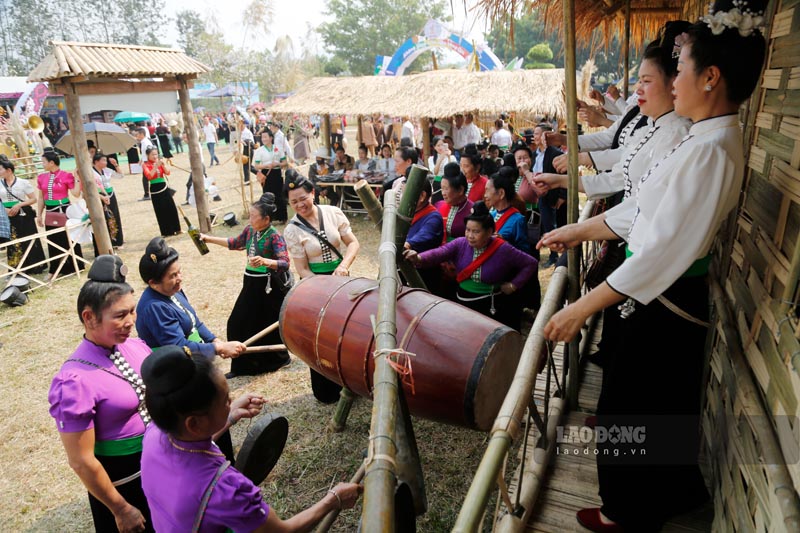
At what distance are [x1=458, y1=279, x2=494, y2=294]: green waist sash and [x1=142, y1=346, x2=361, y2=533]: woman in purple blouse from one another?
99.9 inches

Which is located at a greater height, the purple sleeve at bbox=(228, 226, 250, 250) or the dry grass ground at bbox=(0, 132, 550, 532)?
the purple sleeve at bbox=(228, 226, 250, 250)

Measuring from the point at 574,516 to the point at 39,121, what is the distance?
82.7 ft

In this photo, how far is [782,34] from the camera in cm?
183

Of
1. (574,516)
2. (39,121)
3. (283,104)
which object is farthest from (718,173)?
(39,121)

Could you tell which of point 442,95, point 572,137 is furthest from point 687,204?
point 442,95

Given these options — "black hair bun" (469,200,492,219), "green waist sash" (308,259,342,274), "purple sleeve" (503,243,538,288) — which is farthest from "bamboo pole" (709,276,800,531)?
"green waist sash" (308,259,342,274)

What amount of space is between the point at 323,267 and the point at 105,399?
2.27 metres

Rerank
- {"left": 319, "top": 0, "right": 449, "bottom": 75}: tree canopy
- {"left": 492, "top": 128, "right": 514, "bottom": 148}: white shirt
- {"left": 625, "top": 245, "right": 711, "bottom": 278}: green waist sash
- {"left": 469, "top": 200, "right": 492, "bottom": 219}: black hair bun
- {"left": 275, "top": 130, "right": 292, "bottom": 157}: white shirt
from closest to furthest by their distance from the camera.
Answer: {"left": 625, "top": 245, "right": 711, "bottom": 278}: green waist sash < {"left": 469, "top": 200, "right": 492, "bottom": 219}: black hair bun < {"left": 275, "top": 130, "right": 292, "bottom": 157}: white shirt < {"left": 492, "top": 128, "right": 514, "bottom": 148}: white shirt < {"left": 319, "top": 0, "right": 449, "bottom": 75}: tree canopy

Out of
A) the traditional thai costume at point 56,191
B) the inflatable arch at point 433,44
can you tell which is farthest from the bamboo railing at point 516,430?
the inflatable arch at point 433,44

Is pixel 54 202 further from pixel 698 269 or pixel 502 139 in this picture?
pixel 502 139

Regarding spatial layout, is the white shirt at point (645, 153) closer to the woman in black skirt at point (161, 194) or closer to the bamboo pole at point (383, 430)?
the bamboo pole at point (383, 430)

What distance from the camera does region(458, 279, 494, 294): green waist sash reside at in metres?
3.87

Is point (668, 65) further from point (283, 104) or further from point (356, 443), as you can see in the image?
point (283, 104)

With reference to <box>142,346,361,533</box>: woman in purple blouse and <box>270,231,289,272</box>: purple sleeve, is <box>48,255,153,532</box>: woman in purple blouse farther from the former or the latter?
<box>270,231,289,272</box>: purple sleeve
